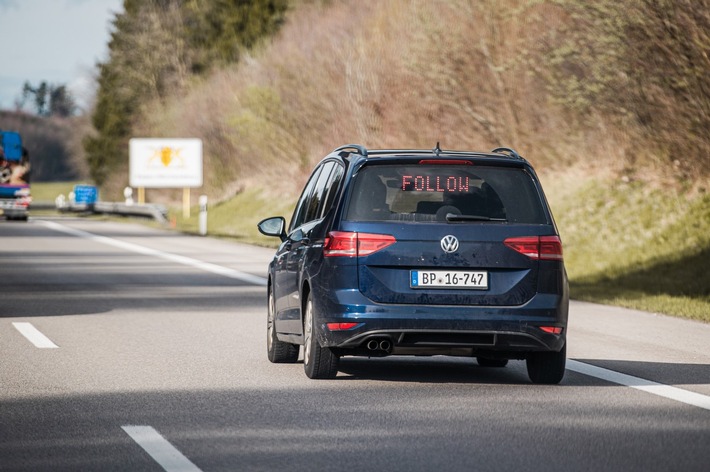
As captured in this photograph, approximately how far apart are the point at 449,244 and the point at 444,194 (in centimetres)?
43

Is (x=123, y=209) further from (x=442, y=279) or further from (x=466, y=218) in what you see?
(x=442, y=279)

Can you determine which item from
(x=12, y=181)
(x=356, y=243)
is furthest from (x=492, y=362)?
(x=12, y=181)

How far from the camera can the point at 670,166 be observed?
27.7 metres

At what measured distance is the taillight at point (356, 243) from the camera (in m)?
9.68

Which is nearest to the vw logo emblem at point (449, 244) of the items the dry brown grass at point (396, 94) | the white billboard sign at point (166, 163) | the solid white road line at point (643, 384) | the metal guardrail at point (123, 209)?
the solid white road line at point (643, 384)

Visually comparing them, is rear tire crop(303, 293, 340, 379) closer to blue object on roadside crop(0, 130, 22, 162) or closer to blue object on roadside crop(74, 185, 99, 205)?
blue object on roadside crop(0, 130, 22, 162)

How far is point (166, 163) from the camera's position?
67.0m

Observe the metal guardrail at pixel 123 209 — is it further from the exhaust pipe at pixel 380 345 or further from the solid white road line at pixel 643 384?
the exhaust pipe at pixel 380 345

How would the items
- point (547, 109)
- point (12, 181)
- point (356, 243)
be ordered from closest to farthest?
point (356, 243), point (547, 109), point (12, 181)

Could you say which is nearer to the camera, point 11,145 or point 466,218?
point 466,218

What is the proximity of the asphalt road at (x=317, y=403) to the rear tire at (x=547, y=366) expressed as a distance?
13cm

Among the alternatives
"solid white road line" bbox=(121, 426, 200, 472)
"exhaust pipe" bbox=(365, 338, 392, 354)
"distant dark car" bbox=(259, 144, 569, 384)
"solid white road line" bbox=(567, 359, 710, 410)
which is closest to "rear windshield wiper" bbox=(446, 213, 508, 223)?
"distant dark car" bbox=(259, 144, 569, 384)

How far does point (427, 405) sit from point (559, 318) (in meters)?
1.22

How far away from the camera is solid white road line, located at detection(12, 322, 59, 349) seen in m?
12.8
